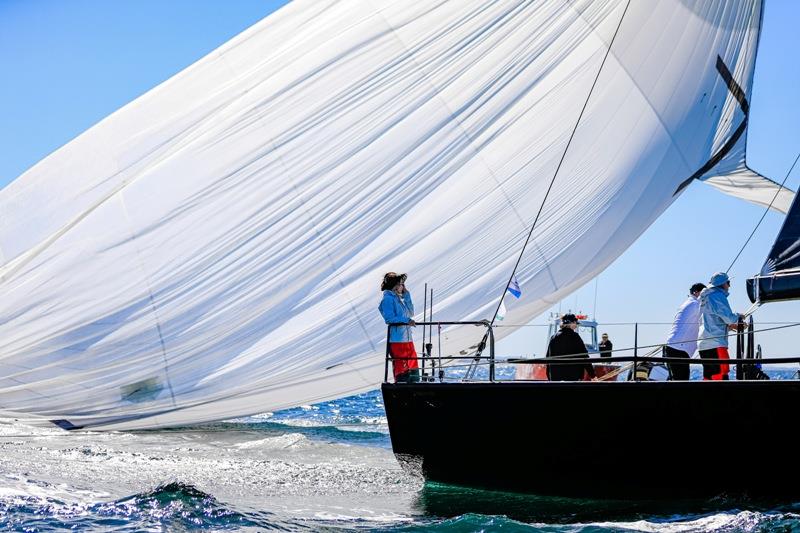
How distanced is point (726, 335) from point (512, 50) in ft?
13.1

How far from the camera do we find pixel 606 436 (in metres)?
8.35

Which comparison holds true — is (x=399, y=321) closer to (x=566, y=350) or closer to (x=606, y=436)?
(x=566, y=350)

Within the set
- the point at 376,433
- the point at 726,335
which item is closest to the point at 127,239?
the point at 726,335

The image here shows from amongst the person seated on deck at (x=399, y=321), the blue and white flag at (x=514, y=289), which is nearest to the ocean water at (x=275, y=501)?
the person seated on deck at (x=399, y=321)

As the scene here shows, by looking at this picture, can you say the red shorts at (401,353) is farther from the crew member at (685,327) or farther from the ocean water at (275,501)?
the crew member at (685,327)

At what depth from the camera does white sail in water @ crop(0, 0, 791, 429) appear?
8938 mm

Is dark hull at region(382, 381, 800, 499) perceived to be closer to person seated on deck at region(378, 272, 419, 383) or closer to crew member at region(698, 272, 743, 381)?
person seated on deck at region(378, 272, 419, 383)

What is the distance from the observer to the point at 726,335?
30.0ft

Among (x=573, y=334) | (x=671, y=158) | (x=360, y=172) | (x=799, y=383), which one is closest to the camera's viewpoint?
(x=799, y=383)

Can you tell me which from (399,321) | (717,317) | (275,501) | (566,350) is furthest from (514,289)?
(275,501)

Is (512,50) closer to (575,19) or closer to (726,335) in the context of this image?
(575,19)

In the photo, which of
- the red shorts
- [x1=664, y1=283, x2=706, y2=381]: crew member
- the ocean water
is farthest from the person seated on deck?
[x1=664, y1=283, x2=706, y2=381]: crew member

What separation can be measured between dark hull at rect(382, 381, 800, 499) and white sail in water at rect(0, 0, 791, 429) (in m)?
1.20

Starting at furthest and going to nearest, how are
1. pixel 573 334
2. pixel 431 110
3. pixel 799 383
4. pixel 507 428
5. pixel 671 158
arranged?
pixel 671 158, pixel 431 110, pixel 573 334, pixel 507 428, pixel 799 383
